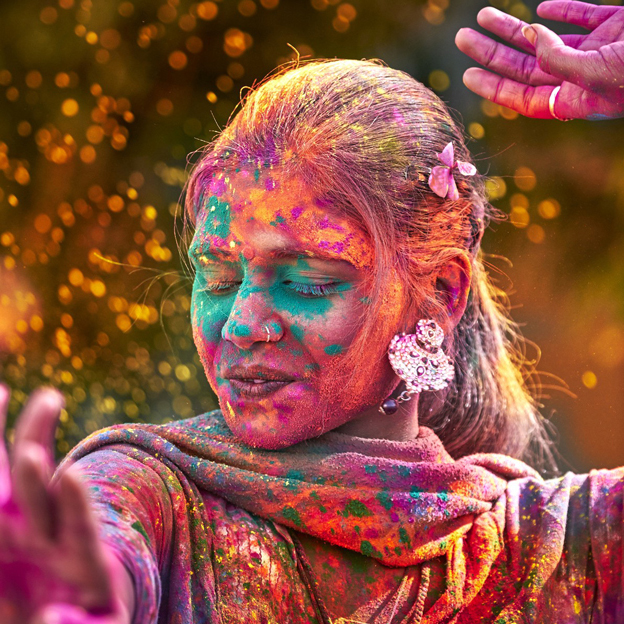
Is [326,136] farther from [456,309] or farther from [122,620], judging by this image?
[122,620]

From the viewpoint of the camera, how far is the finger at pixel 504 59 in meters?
1.60

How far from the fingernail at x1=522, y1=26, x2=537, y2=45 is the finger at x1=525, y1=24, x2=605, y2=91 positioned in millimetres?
18

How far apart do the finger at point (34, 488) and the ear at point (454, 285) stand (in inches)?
36.6

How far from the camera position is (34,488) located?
80 centimetres

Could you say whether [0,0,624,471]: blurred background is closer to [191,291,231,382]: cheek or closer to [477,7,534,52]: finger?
[477,7,534,52]: finger

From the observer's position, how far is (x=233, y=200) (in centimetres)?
146

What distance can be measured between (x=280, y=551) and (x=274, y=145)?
27.5 inches

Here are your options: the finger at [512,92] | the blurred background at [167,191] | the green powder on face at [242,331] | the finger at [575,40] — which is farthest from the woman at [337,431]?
the blurred background at [167,191]

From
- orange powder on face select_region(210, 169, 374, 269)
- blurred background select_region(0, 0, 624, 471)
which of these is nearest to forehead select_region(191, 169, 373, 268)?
orange powder on face select_region(210, 169, 374, 269)

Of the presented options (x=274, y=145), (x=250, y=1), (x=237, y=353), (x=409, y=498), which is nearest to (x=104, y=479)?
(x=237, y=353)

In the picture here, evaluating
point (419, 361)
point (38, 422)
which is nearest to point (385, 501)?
point (419, 361)

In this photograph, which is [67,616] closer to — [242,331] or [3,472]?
[3,472]

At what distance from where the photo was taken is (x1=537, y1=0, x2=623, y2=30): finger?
1556mm

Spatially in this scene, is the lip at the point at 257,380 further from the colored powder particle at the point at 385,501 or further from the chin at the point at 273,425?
the colored powder particle at the point at 385,501
